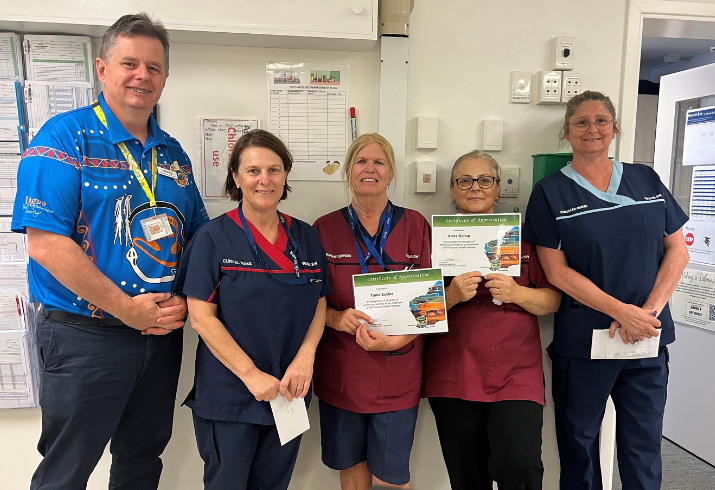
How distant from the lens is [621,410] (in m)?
1.96

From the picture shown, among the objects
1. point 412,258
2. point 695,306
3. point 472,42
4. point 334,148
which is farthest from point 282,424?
point 695,306

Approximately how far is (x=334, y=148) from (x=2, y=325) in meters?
1.62

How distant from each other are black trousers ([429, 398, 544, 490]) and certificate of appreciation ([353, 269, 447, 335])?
372 mm

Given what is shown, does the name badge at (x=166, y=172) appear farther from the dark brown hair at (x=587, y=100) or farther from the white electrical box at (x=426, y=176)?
→ the dark brown hair at (x=587, y=100)

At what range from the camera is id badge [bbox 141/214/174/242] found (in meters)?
1.52

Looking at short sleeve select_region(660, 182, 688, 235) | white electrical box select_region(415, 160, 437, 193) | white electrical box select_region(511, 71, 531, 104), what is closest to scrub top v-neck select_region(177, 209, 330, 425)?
white electrical box select_region(415, 160, 437, 193)

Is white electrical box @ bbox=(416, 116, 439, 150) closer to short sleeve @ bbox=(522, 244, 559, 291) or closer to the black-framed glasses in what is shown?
the black-framed glasses

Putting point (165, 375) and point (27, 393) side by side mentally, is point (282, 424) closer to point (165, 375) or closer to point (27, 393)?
point (165, 375)

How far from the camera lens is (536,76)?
220 cm

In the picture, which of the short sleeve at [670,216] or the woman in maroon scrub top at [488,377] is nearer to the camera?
the woman in maroon scrub top at [488,377]

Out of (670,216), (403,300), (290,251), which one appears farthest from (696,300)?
(290,251)

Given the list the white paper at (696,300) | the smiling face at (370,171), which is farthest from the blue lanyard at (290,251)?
the white paper at (696,300)

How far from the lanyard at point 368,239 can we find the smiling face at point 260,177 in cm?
37

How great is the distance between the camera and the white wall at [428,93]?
206 centimetres
